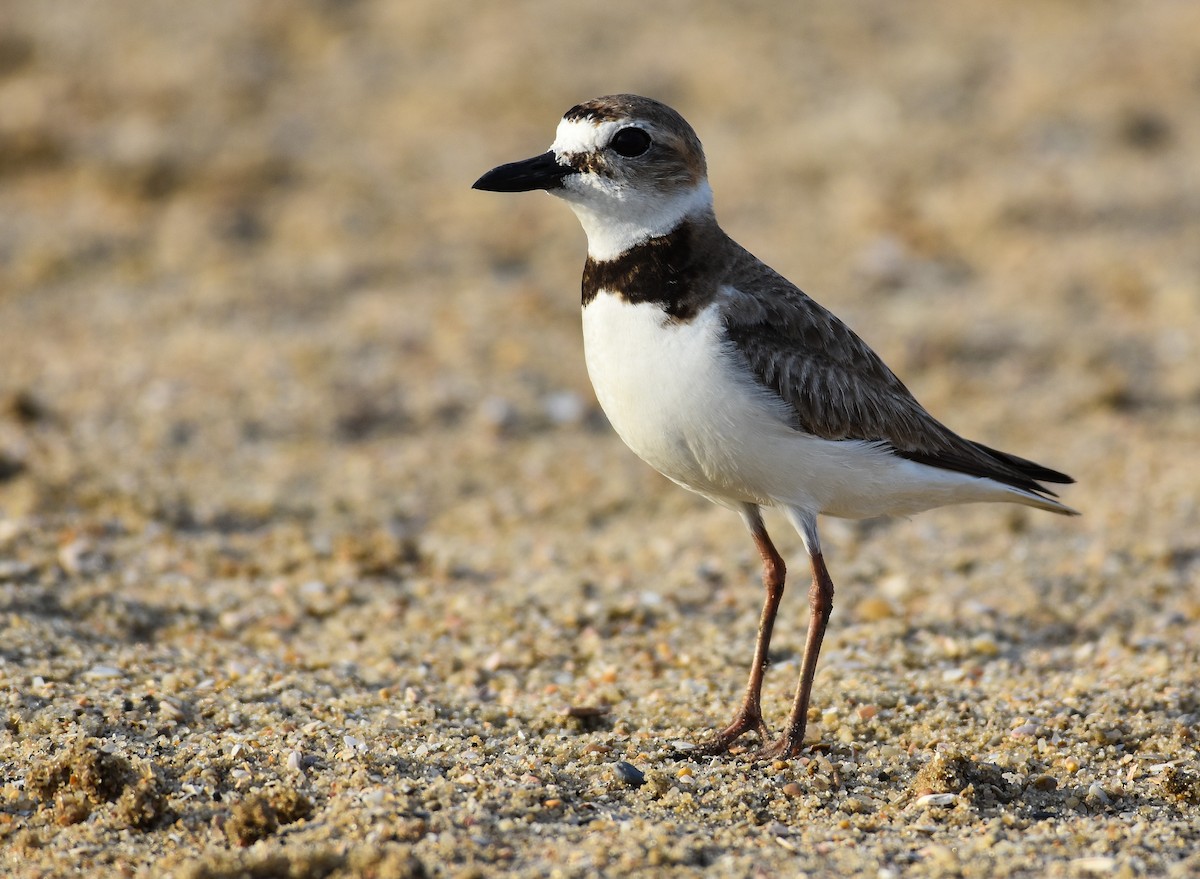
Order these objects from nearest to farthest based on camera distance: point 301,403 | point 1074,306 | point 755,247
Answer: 1. point 301,403
2. point 1074,306
3. point 755,247

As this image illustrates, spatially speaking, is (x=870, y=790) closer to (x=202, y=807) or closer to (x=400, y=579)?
(x=202, y=807)

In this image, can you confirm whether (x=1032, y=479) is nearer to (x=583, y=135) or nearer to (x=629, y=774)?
(x=629, y=774)

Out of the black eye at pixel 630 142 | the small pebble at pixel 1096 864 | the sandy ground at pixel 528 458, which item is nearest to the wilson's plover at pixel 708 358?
the black eye at pixel 630 142

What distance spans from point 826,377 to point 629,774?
1.46 meters

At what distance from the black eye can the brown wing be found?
485 mm

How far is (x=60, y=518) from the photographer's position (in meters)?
6.50

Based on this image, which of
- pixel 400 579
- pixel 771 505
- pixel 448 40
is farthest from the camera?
pixel 448 40

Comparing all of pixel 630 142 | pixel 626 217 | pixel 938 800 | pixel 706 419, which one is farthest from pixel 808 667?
pixel 630 142

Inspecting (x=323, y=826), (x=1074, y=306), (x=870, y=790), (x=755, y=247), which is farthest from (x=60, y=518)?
(x=1074, y=306)

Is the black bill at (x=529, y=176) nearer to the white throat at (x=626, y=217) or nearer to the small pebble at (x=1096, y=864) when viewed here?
the white throat at (x=626, y=217)

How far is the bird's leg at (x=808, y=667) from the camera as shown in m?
4.39

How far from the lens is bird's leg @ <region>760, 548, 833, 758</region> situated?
4.39 meters

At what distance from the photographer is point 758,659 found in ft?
15.3

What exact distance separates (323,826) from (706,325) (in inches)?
73.7
